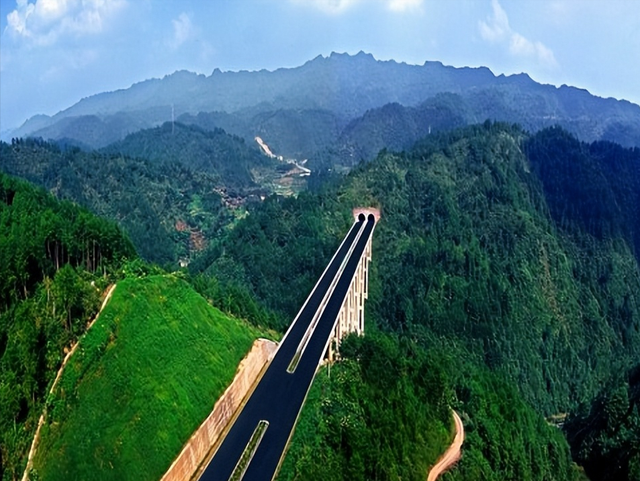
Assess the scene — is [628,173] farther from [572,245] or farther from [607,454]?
[607,454]

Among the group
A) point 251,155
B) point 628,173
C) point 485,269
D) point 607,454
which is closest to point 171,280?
point 607,454

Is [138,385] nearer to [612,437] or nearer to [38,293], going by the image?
[38,293]

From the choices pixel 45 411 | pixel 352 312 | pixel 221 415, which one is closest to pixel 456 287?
pixel 352 312

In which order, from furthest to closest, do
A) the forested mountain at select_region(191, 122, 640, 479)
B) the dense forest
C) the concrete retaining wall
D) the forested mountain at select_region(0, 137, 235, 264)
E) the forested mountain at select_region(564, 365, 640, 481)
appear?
the forested mountain at select_region(0, 137, 235, 264) < the forested mountain at select_region(191, 122, 640, 479) < the forested mountain at select_region(564, 365, 640, 481) < the dense forest < the concrete retaining wall

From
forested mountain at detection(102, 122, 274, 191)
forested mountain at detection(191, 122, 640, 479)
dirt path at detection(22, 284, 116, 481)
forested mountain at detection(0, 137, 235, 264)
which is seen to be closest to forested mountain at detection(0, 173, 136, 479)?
dirt path at detection(22, 284, 116, 481)

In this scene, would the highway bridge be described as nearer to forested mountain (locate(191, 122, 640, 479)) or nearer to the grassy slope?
the grassy slope
